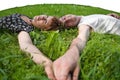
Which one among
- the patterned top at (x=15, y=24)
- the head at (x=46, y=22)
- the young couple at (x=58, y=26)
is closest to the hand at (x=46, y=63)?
the young couple at (x=58, y=26)

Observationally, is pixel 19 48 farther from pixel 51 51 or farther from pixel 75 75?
pixel 75 75

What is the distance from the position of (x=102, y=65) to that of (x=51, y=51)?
2.09 feet

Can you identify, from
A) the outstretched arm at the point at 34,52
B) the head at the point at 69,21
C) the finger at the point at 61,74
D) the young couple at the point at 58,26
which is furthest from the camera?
the head at the point at 69,21

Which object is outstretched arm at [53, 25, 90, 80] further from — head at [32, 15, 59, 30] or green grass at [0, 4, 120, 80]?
head at [32, 15, 59, 30]

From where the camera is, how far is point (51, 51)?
3.80 meters

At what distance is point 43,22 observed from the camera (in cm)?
477

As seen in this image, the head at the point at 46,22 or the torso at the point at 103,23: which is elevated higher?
the head at the point at 46,22

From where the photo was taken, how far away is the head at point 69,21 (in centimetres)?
499

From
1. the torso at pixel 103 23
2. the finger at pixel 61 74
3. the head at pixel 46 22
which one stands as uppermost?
the finger at pixel 61 74

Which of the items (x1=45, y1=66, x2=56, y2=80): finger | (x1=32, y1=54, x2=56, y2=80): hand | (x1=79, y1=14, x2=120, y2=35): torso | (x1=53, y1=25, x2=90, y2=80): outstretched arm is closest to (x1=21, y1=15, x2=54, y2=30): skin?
(x1=79, y1=14, x2=120, y2=35): torso

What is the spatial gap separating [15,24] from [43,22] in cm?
42

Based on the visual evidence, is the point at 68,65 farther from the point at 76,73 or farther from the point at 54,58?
the point at 54,58

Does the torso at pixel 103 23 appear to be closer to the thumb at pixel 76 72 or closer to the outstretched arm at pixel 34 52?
the outstretched arm at pixel 34 52

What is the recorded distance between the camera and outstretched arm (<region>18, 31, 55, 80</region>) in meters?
3.34
